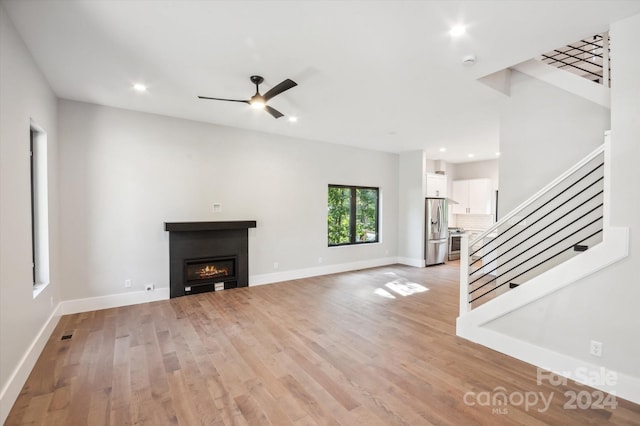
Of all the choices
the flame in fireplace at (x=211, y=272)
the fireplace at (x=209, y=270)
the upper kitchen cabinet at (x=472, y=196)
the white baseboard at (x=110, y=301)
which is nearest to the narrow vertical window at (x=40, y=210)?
the white baseboard at (x=110, y=301)

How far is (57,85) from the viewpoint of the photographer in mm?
3516

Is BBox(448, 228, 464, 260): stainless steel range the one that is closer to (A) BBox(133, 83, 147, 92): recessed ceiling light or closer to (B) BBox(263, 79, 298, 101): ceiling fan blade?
(B) BBox(263, 79, 298, 101): ceiling fan blade

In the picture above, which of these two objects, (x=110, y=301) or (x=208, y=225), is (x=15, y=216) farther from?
(x=208, y=225)

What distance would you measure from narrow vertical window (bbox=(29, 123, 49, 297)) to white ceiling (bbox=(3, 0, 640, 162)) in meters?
0.85

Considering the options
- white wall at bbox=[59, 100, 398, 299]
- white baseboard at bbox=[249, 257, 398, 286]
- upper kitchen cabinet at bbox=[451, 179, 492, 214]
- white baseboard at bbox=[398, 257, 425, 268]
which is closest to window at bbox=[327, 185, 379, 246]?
white wall at bbox=[59, 100, 398, 299]

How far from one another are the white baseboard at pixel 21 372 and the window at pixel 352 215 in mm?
4876

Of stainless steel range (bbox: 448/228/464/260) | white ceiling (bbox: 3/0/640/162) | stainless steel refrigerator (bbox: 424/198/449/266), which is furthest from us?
stainless steel range (bbox: 448/228/464/260)

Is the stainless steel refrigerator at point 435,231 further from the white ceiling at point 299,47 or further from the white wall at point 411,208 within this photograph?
the white ceiling at point 299,47

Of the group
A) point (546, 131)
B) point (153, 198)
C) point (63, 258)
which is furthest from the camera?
point (153, 198)

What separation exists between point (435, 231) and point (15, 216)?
25.1ft

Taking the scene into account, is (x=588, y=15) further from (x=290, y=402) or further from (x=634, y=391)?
(x=290, y=402)

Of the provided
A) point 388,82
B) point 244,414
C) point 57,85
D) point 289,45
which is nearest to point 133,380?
point 244,414

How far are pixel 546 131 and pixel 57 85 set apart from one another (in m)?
5.90

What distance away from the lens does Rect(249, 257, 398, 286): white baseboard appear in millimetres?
5582
